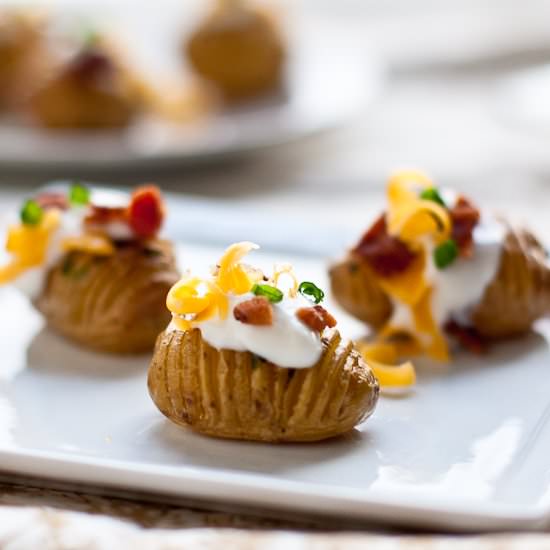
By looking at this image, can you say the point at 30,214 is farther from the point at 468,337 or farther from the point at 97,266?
the point at 468,337

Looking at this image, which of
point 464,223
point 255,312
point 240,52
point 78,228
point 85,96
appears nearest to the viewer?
point 255,312

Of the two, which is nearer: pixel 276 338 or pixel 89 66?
pixel 276 338

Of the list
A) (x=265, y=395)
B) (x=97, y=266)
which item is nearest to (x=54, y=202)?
(x=97, y=266)

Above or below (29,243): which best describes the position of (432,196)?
above

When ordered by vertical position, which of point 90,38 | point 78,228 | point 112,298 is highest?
Answer: point 78,228

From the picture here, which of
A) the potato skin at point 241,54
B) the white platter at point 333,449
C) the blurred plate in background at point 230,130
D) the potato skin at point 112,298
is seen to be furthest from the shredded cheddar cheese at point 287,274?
the potato skin at point 241,54

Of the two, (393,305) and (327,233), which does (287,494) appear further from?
(327,233)
